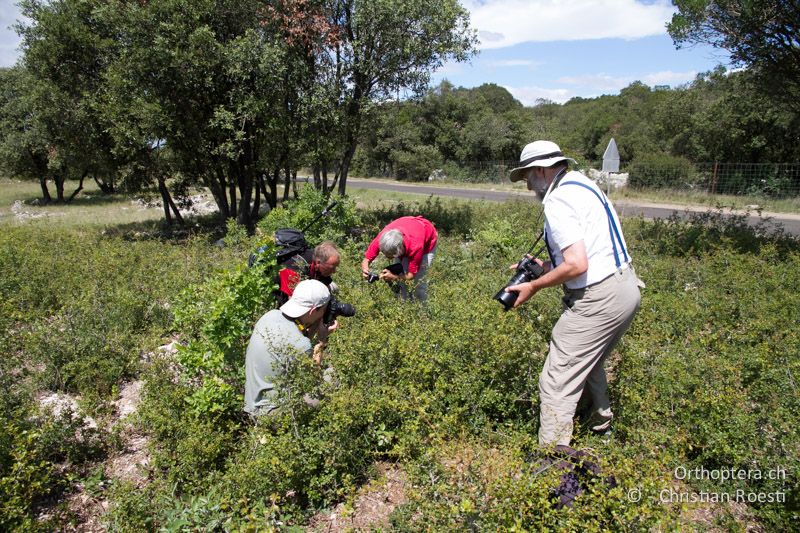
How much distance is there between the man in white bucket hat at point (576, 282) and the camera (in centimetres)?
285

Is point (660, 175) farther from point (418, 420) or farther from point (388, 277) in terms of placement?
point (418, 420)

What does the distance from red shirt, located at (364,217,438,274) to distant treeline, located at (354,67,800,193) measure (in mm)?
18124

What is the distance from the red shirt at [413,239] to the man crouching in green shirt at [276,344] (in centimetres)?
143

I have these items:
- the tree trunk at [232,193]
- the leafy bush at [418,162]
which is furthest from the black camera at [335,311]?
the leafy bush at [418,162]

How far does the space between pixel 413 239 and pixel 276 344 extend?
2060 mm

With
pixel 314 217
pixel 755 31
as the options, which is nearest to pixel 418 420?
pixel 314 217

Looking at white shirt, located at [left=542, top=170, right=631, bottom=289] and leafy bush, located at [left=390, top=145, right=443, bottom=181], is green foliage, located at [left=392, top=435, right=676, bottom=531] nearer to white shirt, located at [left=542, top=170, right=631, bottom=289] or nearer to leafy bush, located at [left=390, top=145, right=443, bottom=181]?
white shirt, located at [left=542, top=170, right=631, bottom=289]

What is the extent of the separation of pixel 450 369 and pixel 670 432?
4.80ft

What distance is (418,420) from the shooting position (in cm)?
319

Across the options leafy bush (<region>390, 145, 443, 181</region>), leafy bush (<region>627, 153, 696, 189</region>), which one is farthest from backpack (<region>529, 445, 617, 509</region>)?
leafy bush (<region>390, 145, 443, 181</region>)

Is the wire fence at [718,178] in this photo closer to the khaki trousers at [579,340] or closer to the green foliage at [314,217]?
the green foliage at [314,217]

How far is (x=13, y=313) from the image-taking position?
18.2ft

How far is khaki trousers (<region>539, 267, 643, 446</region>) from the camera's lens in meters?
2.89

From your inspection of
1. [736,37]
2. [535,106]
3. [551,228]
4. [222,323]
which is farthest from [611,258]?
[535,106]
